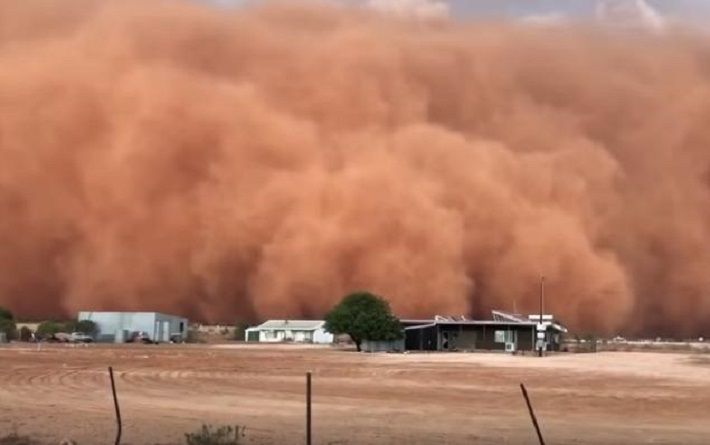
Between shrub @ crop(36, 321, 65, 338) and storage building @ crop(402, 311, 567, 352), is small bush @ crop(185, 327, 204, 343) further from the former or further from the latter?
storage building @ crop(402, 311, 567, 352)

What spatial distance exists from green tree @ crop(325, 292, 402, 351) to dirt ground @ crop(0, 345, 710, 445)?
1352cm

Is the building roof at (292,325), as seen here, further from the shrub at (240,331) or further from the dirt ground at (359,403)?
the dirt ground at (359,403)

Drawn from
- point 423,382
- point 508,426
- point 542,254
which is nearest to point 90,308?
point 542,254

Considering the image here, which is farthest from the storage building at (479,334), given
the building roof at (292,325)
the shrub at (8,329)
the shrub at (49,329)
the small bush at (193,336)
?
the shrub at (8,329)

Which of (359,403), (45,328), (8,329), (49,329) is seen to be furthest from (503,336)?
(359,403)

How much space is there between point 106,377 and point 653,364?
14750 mm

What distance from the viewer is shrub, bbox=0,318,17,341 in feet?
129

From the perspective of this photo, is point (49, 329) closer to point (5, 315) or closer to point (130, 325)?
point (5, 315)

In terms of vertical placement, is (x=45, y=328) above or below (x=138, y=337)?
above

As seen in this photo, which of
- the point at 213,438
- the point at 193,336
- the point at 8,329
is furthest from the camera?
the point at 193,336

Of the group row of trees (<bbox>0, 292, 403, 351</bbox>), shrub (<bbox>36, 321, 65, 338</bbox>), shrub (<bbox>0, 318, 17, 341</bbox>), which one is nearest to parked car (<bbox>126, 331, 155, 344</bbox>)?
shrub (<bbox>36, 321, 65, 338</bbox>)

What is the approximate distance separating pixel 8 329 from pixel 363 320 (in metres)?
14.9

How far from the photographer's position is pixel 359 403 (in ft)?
43.3

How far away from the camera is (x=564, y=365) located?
2488 centimetres
